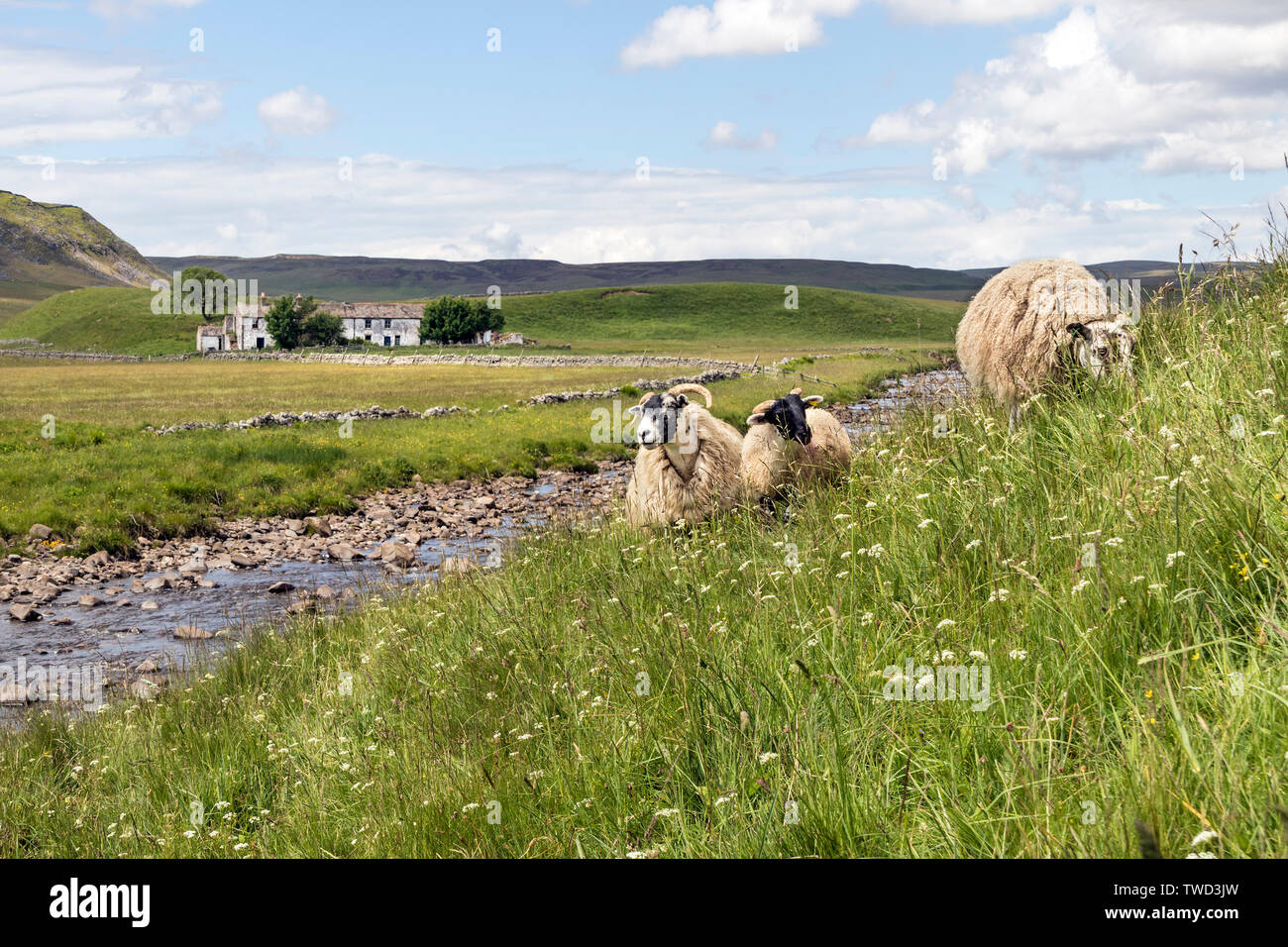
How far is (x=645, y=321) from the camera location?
15075cm

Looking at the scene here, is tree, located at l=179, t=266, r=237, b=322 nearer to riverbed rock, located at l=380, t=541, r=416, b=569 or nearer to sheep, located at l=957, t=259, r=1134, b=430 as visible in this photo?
riverbed rock, located at l=380, t=541, r=416, b=569

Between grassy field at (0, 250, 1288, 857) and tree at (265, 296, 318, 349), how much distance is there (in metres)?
113

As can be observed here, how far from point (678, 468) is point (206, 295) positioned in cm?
13940

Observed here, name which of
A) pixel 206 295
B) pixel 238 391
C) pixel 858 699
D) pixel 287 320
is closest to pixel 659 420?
pixel 858 699

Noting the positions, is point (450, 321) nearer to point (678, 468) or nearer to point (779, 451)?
point (779, 451)

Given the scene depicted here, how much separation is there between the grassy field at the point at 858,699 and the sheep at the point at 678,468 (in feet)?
9.49

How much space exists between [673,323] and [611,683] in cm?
14581

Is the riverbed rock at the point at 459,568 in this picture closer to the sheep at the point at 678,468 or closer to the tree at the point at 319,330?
the sheep at the point at 678,468

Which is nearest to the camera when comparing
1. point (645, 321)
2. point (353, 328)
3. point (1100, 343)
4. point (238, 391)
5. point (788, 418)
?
point (1100, 343)

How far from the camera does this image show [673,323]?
14825cm

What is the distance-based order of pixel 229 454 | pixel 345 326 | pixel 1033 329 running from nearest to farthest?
pixel 1033 329, pixel 229 454, pixel 345 326

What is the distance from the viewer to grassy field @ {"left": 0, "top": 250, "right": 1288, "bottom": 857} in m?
3.00
